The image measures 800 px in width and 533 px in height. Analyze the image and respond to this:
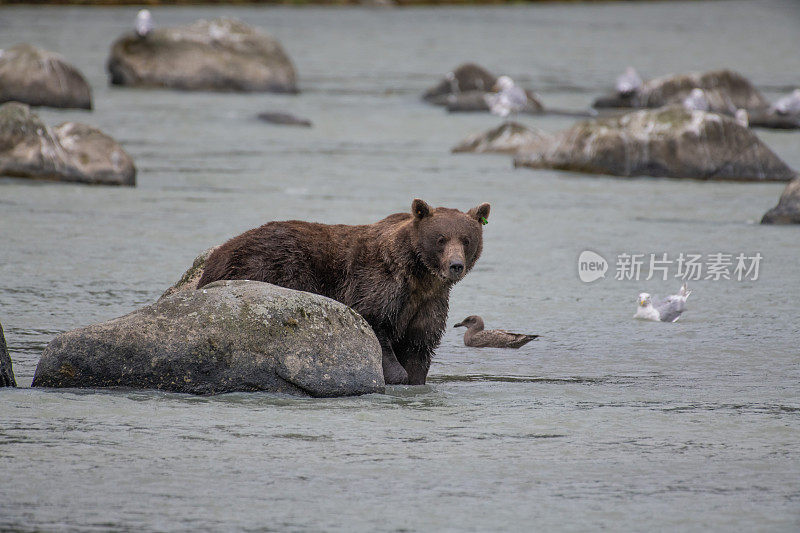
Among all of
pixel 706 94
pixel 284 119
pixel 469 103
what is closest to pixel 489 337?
pixel 284 119

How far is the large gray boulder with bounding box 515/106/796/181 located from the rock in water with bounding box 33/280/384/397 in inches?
467

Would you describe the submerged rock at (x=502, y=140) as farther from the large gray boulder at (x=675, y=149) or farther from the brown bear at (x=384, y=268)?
the brown bear at (x=384, y=268)

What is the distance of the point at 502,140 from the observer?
21453 millimetres

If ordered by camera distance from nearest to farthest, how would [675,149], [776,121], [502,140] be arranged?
[675,149] → [502,140] → [776,121]

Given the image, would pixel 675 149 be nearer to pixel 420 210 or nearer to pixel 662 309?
pixel 662 309

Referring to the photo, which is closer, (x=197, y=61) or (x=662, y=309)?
(x=662, y=309)

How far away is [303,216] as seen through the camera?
49.5 ft

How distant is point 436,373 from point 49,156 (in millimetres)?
9573

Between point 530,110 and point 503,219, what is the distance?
11.4 m

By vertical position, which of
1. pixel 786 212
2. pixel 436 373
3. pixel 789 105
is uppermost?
pixel 789 105

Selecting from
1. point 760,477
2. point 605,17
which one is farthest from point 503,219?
point 605,17

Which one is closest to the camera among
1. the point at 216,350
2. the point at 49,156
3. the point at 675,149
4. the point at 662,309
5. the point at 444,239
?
the point at 216,350

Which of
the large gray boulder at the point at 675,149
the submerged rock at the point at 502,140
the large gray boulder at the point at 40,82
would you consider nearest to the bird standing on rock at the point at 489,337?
the large gray boulder at the point at 675,149

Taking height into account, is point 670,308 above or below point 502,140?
above
